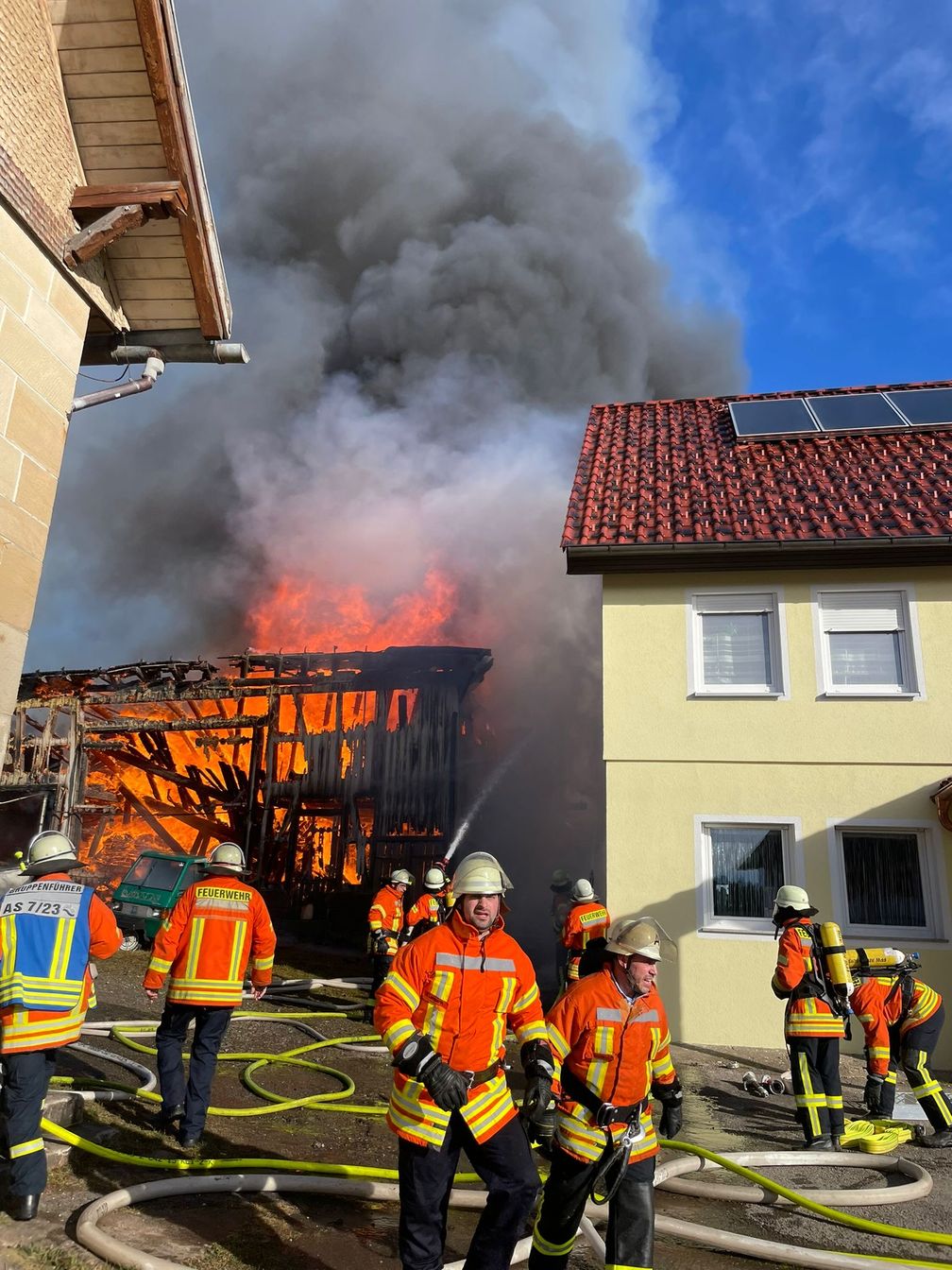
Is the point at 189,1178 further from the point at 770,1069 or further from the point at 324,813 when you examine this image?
the point at 324,813

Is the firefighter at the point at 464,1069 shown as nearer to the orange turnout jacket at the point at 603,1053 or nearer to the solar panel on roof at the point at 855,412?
the orange turnout jacket at the point at 603,1053

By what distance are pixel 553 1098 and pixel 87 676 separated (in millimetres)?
18318

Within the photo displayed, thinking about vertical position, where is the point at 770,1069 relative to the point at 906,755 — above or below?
below

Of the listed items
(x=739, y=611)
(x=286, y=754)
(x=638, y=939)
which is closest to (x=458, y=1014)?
(x=638, y=939)

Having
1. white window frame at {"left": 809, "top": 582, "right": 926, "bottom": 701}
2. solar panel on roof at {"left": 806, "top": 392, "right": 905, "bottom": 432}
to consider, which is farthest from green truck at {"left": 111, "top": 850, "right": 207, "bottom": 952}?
solar panel on roof at {"left": 806, "top": 392, "right": 905, "bottom": 432}

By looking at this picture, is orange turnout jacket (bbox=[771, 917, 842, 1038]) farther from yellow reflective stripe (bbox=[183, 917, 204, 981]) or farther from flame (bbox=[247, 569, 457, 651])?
flame (bbox=[247, 569, 457, 651])

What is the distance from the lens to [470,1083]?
296 cm

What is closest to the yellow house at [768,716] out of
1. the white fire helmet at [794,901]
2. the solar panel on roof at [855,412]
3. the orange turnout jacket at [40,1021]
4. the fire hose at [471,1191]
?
the solar panel on roof at [855,412]

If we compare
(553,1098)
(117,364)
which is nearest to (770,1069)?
(553,1098)

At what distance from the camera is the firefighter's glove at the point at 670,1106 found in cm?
348

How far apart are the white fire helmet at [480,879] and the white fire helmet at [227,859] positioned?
2.35 m

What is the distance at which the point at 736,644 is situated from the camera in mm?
9531

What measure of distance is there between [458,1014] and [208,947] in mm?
2410

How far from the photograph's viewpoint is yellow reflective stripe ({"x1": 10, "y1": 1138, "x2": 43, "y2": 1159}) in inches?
141
